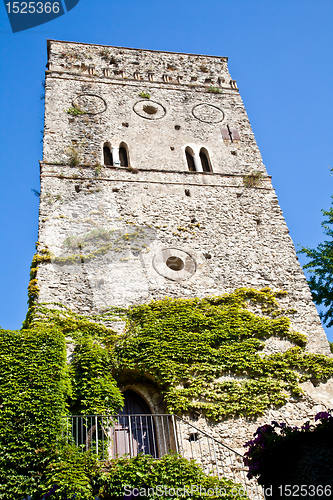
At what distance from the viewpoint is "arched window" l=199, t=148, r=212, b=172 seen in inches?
608

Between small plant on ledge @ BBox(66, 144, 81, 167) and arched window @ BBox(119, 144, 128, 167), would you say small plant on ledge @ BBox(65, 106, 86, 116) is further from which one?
arched window @ BBox(119, 144, 128, 167)

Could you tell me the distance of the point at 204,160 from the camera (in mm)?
15703

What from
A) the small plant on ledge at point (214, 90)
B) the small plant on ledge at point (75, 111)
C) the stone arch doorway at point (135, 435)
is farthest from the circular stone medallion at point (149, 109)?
the stone arch doorway at point (135, 435)

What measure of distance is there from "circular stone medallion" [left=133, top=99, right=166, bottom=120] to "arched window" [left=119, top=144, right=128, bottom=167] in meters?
1.64

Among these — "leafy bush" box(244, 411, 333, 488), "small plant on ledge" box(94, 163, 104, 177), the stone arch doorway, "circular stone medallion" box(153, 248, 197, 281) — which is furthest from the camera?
"small plant on ledge" box(94, 163, 104, 177)

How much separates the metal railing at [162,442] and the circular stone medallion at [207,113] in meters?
10.6

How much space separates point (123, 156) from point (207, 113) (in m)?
3.79

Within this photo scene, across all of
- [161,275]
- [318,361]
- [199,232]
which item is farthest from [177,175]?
[318,361]

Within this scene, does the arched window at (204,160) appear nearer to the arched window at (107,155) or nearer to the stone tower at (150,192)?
the stone tower at (150,192)

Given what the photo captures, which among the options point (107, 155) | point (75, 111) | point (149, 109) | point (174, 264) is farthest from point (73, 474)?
point (149, 109)

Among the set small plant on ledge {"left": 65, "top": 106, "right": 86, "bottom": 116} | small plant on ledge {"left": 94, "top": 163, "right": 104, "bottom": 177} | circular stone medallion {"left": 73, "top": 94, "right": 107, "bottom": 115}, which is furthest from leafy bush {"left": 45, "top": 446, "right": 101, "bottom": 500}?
circular stone medallion {"left": 73, "top": 94, "right": 107, "bottom": 115}

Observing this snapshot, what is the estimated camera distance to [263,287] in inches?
488

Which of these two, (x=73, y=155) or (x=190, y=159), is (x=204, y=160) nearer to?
(x=190, y=159)

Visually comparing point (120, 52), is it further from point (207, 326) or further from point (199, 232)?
point (207, 326)
